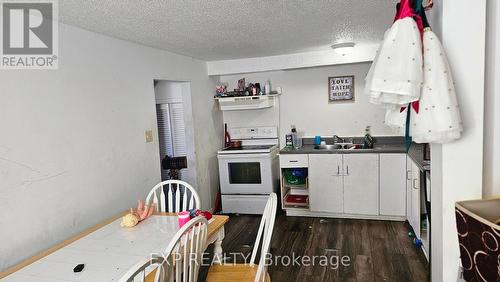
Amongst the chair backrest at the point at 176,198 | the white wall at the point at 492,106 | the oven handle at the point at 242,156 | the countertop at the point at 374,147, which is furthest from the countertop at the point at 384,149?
the chair backrest at the point at 176,198

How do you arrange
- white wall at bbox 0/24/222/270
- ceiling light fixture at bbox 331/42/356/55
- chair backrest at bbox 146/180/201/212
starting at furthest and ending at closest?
ceiling light fixture at bbox 331/42/356/55
chair backrest at bbox 146/180/201/212
white wall at bbox 0/24/222/270

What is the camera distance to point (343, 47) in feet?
11.0

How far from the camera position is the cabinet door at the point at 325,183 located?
3705 millimetres

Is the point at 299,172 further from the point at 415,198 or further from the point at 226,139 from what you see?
the point at 415,198

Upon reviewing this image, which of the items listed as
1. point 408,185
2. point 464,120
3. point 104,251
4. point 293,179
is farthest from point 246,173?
point 464,120

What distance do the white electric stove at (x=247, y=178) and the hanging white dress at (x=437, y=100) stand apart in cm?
277

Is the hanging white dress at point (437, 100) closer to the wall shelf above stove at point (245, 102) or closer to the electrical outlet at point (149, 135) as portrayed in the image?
the electrical outlet at point (149, 135)

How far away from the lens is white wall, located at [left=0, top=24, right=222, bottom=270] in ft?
5.74

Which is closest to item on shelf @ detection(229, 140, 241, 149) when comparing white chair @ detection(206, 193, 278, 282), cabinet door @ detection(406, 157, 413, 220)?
cabinet door @ detection(406, 157, 413, 220)

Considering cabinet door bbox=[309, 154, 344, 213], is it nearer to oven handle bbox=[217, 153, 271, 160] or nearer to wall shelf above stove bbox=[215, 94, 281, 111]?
oven handle bbox=[217, 153, 271, 160]

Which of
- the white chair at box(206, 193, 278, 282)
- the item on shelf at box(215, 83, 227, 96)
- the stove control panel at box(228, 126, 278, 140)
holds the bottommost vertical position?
the white chair at box(206, 193, 278, 282)

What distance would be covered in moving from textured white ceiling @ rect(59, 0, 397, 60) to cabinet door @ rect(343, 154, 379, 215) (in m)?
1.33

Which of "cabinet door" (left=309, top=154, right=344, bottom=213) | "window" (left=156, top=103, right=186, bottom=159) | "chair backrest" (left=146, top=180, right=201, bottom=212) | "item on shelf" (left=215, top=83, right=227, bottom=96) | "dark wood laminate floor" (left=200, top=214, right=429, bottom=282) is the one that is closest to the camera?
"chair backrest" (left=146, top=180, right=201, bottom=212)

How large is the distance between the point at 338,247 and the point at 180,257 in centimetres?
206
